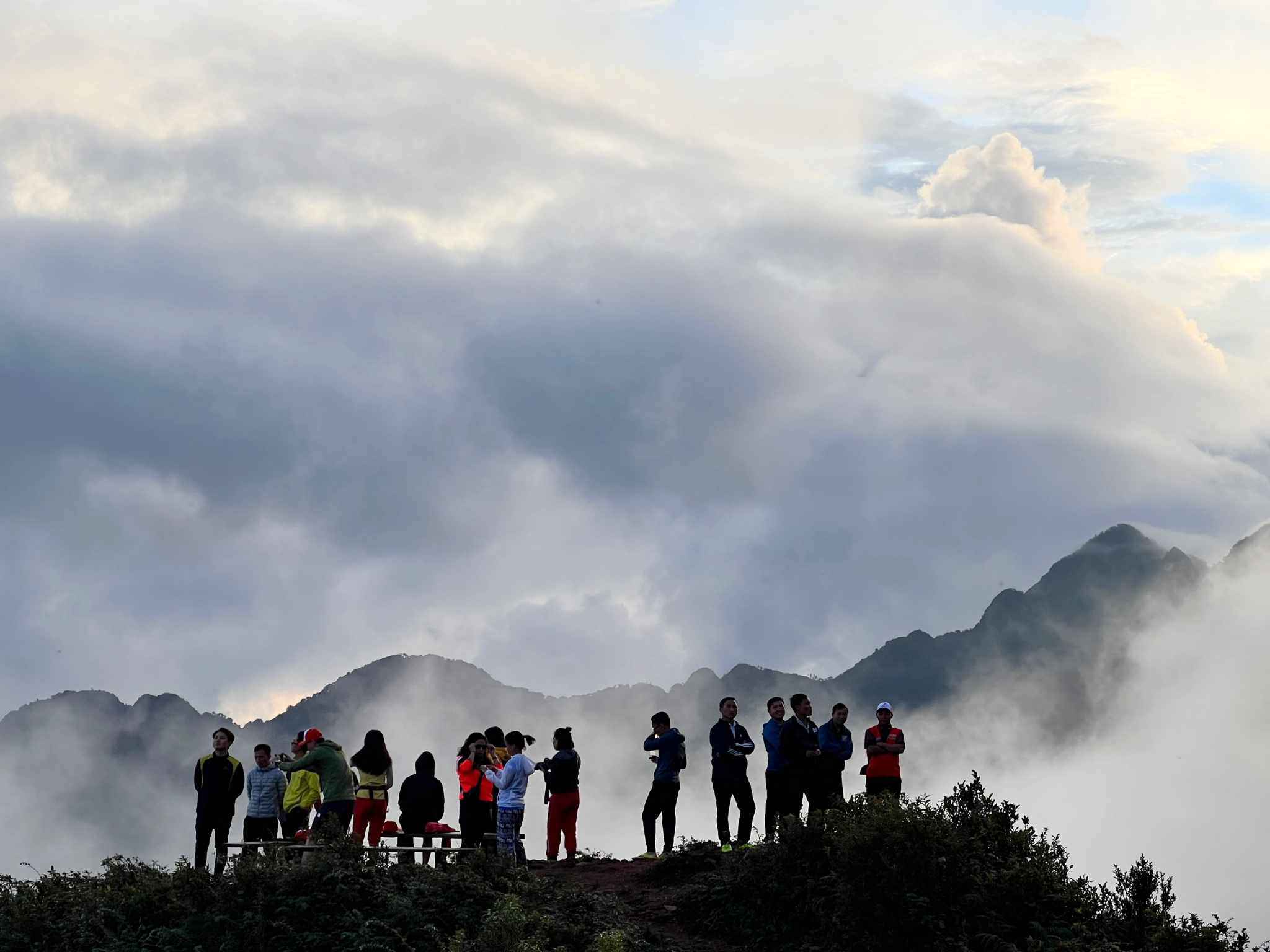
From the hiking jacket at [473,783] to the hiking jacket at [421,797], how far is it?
82 centimetres

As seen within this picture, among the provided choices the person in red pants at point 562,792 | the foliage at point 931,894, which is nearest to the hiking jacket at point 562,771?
the person in red pants at point 562,792

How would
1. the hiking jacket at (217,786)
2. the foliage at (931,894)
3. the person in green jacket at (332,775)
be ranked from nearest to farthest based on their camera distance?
the foliage at (931,894)
the person in green jacket at (332,775)
the hiking jacket at (217,786)

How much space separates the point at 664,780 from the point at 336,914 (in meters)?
5.66

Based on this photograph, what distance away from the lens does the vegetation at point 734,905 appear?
17875mm


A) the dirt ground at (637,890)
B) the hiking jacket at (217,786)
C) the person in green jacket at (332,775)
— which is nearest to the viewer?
the dirt ground at (637,890)

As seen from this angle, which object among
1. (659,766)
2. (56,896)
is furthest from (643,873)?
(56,896)

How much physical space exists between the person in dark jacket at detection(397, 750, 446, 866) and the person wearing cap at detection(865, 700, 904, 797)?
5935 millimetres

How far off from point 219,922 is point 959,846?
8.93m

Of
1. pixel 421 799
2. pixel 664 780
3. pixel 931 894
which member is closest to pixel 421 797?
pixel 421 799

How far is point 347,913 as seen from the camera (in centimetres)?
1864

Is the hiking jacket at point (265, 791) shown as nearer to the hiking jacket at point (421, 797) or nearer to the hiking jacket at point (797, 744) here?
the hiking jacket at point (421, 797)

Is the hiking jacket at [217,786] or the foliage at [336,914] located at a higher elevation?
the hiking jacket at [217,786]

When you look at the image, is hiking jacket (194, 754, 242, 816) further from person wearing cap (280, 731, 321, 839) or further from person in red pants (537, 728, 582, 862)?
person in red pants (537, 728, 582, 862)

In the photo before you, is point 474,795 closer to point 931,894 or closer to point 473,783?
point 473,783
